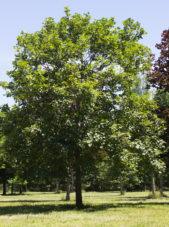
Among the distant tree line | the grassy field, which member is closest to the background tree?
the distant tree line

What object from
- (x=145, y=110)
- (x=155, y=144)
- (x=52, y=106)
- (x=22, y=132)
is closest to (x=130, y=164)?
(x=155, y=144)

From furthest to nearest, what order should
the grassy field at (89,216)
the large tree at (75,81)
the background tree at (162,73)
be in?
1. the background tree at (162,73)
2. the large tree at (75,81)
3. the grassy field at (89,216)

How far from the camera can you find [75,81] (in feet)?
62.3

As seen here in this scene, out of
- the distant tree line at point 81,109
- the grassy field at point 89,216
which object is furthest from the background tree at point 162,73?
the grassy field at point 89,216

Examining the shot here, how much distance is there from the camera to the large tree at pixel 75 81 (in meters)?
19.0

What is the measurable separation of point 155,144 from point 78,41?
34.4ft

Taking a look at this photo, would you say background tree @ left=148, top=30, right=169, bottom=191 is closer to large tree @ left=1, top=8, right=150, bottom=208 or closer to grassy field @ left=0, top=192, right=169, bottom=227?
large tree @ left=1, top=8, right=150, bottom=208

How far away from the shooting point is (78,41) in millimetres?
21906

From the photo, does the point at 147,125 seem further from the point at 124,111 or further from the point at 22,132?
the point at 22,132

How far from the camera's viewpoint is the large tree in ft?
62.3

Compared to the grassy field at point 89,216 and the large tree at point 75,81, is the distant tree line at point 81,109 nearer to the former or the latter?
the large tree at point 75,81

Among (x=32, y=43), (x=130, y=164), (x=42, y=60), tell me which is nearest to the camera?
(x=130, y=164)

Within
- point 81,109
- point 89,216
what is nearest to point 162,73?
point 81,109

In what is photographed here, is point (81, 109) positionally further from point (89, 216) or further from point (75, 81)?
point (89, 216)
